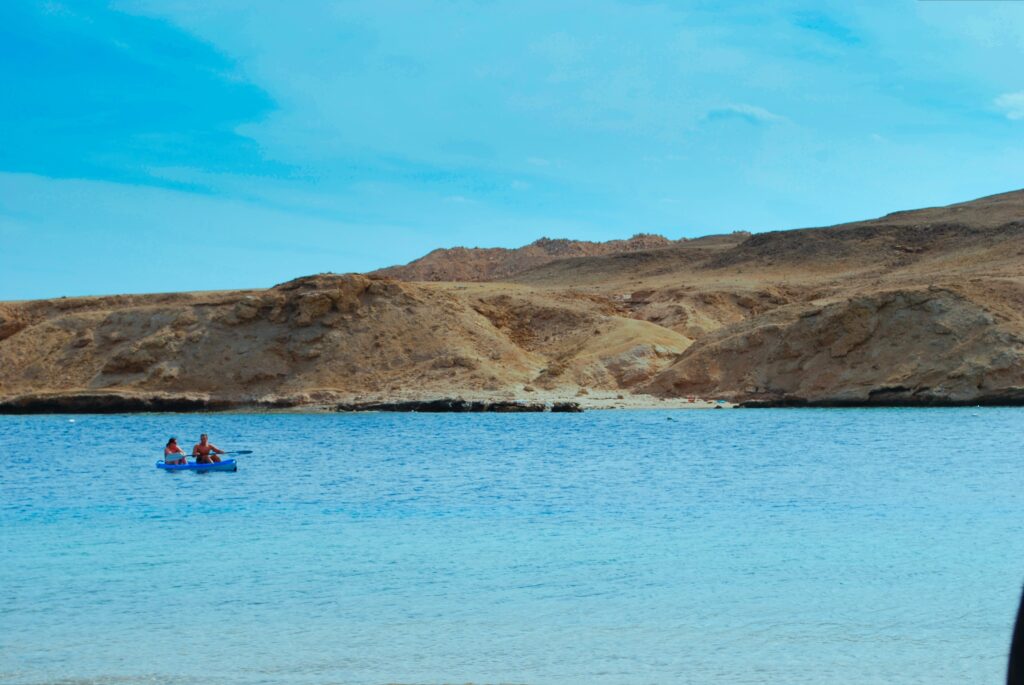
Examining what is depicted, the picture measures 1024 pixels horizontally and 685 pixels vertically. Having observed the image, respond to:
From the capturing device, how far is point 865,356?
191 feet

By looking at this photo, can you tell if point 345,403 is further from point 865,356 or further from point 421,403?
point 865,356

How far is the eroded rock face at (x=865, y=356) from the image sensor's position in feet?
177

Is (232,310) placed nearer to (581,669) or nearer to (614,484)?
(614,484)

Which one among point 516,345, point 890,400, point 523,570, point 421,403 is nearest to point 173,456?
point 523,570

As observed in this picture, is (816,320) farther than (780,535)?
Yes

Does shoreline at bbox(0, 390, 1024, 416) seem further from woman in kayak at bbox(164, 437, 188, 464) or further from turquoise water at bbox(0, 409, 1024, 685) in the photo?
woman in kayak at bbox(164, 437, 188, 464)

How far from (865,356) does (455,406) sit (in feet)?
62.6

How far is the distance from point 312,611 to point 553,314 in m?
67.0

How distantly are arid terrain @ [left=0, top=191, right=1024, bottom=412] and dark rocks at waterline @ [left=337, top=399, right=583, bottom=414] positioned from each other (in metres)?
1.11

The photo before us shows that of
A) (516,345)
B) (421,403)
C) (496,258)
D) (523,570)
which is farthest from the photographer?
(496,258)

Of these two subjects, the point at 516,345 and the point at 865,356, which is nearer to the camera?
the point at 865,356

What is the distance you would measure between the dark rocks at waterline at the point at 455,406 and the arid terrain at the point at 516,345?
1.11 meters

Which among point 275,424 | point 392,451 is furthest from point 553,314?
point 392,451

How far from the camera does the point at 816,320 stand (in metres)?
61.3
